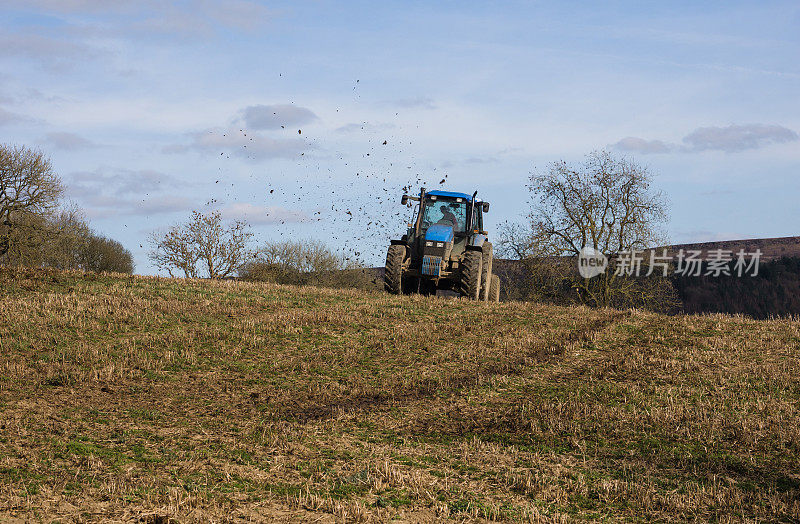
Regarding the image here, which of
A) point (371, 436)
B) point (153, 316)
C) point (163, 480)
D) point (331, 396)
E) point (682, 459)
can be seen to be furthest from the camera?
point (153, 316)

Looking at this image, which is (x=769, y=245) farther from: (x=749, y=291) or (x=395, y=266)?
(x=395, y=266)

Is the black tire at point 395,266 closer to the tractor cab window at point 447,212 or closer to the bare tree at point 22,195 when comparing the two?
the tractor cab window at point 447,212

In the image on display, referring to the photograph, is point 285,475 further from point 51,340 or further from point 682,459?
point 51,340

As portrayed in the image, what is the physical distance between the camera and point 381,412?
34.4 feet

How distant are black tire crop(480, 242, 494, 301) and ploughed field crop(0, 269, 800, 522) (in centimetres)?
310

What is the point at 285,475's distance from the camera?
24.4 feet

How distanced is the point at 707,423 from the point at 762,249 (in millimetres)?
93299

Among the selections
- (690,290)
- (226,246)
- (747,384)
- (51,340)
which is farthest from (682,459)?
(690,290)

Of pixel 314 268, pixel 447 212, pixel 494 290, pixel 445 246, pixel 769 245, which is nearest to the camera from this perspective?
pixel 445 246

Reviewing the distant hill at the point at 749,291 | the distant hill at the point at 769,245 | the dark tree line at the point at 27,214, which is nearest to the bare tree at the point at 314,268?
the dark tree line at the point at 27,214

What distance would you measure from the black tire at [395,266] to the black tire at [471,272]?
6.40 feet

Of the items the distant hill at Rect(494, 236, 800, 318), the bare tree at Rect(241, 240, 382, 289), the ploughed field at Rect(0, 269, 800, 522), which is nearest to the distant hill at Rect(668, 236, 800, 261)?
the distant hill at Rect(494, 236, 800, 318)

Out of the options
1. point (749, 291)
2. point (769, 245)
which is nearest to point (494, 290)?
point (749, 291)

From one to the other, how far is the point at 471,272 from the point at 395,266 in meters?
2.40
